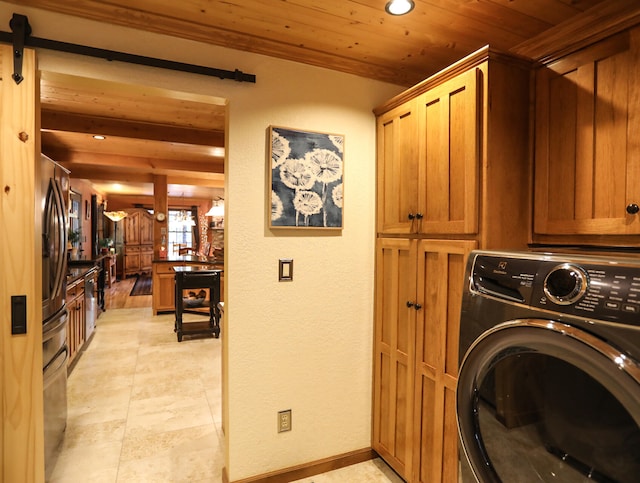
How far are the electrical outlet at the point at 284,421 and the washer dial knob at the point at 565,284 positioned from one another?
154cm

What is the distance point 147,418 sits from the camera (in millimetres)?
2672

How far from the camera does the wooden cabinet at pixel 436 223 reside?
147cm

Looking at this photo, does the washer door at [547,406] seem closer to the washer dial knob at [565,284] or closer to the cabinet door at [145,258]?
the washer dial knob at [565,284]

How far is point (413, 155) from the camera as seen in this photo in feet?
6.03

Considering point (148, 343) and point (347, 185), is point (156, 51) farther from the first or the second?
point (148, 343)

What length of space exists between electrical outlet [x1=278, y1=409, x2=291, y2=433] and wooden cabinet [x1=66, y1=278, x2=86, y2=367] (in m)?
2.44

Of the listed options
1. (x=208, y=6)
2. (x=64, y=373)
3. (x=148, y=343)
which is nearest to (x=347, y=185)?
(x=208, y=6)

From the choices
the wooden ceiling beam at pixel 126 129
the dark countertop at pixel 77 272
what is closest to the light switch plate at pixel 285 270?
the dark countertop at pixel 77 272

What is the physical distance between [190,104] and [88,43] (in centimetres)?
140

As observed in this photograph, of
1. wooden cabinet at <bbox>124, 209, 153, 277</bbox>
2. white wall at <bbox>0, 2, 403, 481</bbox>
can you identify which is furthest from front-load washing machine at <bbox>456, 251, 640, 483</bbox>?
wooden cabinet at <bbox>124, 209, 153, 277</bbox>

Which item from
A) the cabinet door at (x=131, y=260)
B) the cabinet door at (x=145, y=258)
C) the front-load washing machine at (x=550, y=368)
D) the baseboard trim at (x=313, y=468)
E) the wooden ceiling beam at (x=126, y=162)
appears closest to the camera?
the front-load washing machine at (x=550, y=368)

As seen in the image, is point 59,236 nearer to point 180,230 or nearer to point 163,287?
point 163,287

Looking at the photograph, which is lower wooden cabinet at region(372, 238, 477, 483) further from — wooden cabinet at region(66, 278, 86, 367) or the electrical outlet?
wooden cabinet at region(66, 278, 86, 367)

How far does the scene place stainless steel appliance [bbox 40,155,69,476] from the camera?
187 centimetres
